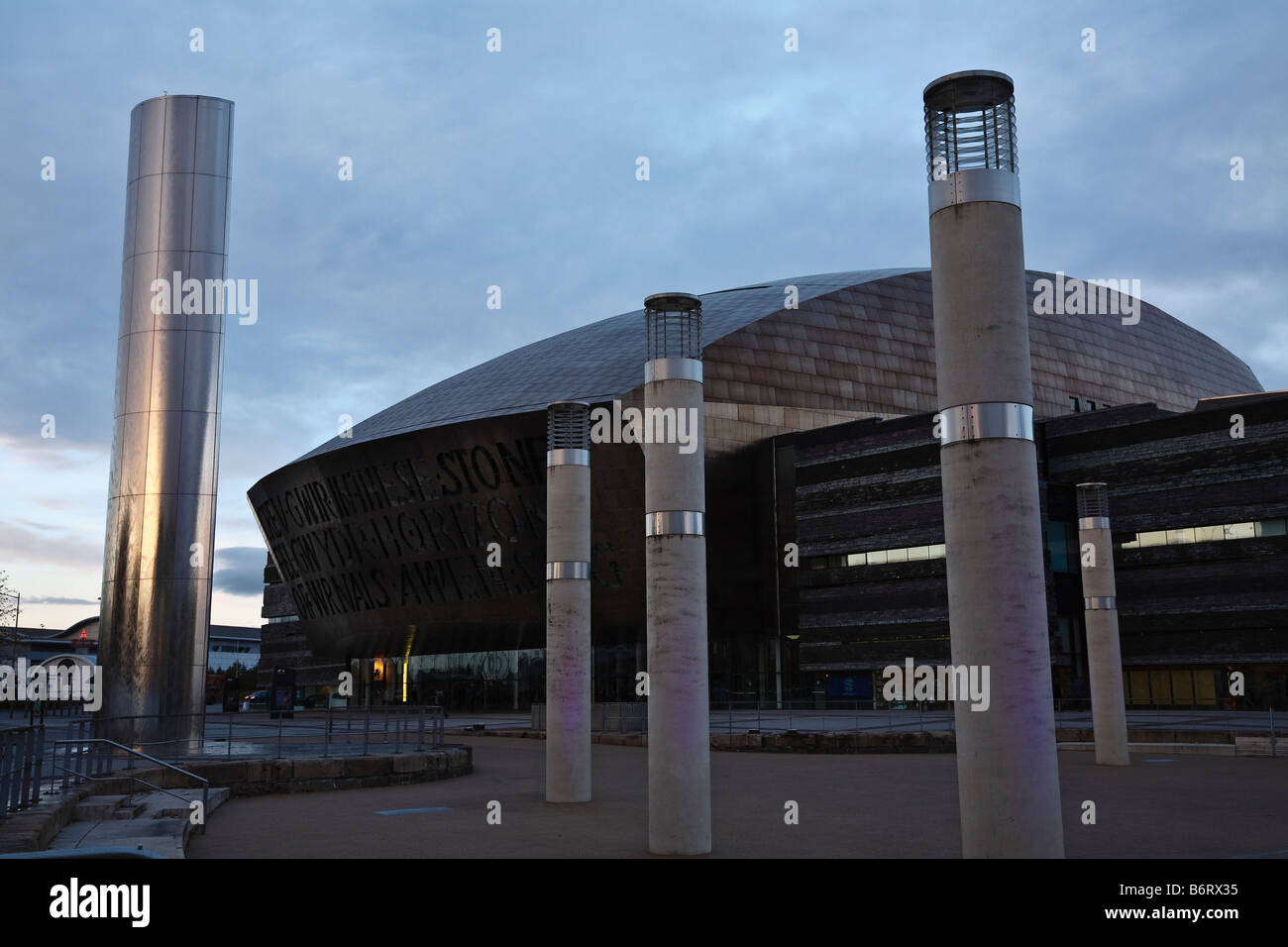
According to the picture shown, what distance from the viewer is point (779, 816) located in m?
16.9

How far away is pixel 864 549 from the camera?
65438 mm

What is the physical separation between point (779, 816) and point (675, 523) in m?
5.39

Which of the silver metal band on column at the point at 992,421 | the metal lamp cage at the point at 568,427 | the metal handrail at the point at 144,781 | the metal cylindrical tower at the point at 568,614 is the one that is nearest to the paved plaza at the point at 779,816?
the metal handrail at the point at 144,781

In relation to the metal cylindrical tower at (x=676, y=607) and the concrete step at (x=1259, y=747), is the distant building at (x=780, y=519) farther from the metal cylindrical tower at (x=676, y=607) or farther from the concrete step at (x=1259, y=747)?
the metal cylindrical tower at (x=676, y=607)

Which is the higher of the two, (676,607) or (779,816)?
(676,607)

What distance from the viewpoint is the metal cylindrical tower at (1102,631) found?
26.2 metres

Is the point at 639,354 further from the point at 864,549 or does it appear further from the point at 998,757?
the point at 998,757

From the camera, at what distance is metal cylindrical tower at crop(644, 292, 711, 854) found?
13555 millimetres

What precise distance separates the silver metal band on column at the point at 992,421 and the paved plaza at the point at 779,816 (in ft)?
16.2

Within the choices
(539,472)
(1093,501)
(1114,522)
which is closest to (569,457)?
(1093,501)

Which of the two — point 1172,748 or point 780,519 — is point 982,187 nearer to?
point 1172,748
